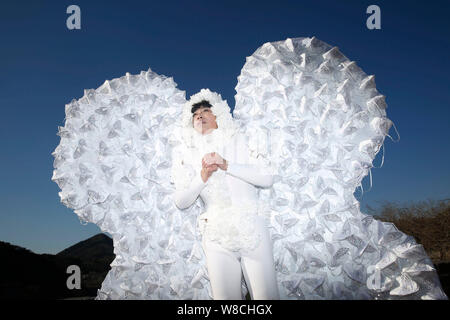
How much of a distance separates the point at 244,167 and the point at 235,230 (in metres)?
0.43

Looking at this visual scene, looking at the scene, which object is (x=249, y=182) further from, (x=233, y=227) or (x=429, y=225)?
(x=429, y=225)

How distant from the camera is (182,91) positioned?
10.3 feet

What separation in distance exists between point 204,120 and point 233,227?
84 centimetres

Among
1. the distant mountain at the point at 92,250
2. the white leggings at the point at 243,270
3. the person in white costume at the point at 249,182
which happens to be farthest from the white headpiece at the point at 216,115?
the distant mountain at the point at 92,250

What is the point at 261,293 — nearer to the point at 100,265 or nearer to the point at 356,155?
the point at 356,155

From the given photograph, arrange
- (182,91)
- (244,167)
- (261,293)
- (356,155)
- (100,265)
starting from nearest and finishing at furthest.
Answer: (261,293)
(244,167)
(356,155)
(182,91)
(100,265)

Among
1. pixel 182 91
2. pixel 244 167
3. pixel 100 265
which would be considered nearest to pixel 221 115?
pixel 244 167

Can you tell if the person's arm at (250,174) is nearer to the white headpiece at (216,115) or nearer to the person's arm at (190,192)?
the person's arm at (190,192)

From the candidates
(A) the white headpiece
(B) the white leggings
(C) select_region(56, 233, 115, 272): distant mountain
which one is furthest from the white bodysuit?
(C) select_region(56, 233, 115, 272): distant mountain

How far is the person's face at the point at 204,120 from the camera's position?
2.38m

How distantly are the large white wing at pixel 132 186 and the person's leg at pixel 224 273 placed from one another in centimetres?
69

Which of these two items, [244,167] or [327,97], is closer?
[244,167]

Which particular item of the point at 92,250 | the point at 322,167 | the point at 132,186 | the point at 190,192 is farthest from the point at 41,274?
the point at 322,167
